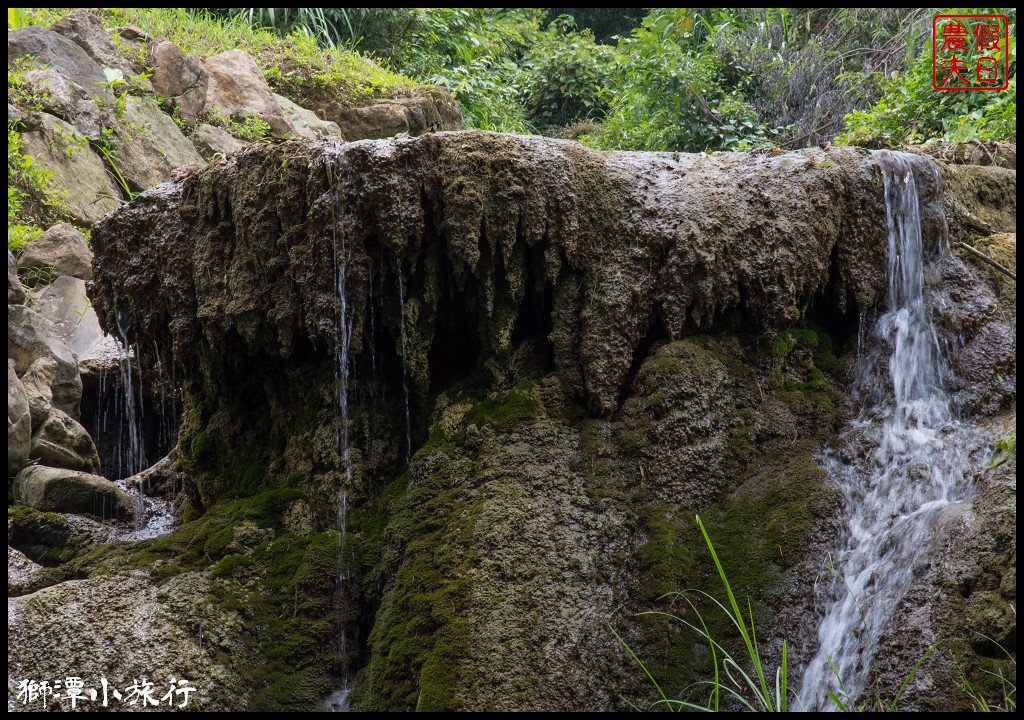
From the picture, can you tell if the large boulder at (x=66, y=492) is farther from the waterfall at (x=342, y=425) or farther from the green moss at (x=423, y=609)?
the green moss at (x=423, y=609)

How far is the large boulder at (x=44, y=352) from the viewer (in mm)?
7586

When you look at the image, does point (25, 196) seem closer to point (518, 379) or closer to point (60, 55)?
point (60, 55)

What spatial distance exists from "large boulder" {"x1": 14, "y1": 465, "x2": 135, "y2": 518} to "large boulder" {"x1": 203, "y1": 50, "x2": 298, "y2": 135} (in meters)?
6.27

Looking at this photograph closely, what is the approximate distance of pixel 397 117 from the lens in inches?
451

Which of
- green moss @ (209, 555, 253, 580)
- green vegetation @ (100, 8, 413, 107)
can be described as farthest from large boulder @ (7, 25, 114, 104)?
green moss @ (209, 555, 253, 580)

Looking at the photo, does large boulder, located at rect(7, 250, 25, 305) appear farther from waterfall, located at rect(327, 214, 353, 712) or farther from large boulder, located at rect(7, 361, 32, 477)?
waterfall, located at rect(327, 214, 353, 712)

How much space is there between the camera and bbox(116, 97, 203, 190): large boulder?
1010cm

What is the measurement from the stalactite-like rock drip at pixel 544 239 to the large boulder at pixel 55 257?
384cm

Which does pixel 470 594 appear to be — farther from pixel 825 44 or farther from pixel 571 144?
pixel 825 44

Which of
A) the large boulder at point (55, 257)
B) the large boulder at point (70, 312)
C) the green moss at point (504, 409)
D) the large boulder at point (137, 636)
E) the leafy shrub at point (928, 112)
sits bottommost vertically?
the large boulder at point (137, 636)

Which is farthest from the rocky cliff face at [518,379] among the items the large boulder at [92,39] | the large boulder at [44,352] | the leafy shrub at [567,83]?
the leafy shrub at [567,83]

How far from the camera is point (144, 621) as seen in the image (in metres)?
4.57

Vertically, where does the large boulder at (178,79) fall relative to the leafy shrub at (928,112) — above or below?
above

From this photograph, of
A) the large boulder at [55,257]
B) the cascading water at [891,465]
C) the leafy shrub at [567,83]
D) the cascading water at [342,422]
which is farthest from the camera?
the leafy shrub at [567,83]
